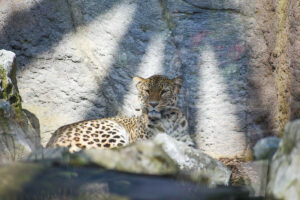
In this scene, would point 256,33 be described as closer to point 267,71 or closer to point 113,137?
point 267,71

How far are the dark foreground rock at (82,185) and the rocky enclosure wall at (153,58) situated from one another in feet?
11.6

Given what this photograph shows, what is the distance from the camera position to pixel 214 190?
384cm

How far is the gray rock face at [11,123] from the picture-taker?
505 cm

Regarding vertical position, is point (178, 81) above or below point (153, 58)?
below

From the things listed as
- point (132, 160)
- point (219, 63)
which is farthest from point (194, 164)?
point (219, 63)

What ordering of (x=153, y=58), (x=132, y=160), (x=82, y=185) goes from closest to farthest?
(x=82, y=185), (x=132, y=160), (x=153, y=58)

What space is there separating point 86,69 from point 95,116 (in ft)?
2.68

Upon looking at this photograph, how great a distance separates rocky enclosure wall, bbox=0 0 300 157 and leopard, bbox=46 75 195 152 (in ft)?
1.72

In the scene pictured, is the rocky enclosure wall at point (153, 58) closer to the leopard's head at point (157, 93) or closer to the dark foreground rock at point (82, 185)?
the leopard's head at point (157, 93)

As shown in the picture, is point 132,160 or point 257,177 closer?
point 132,160

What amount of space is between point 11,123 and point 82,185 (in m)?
2.45

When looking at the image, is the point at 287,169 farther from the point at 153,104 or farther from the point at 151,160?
the point at 153,104

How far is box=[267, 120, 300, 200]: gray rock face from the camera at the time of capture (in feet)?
11.0

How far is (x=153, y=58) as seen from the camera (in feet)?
24.2
